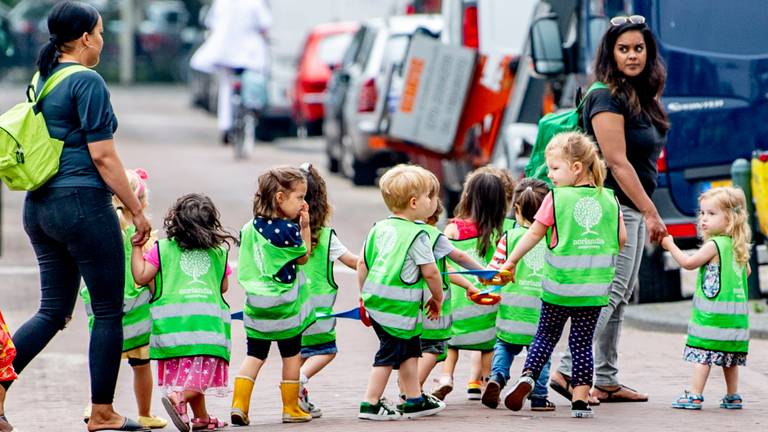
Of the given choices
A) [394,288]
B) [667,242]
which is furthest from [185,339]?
[667,242]

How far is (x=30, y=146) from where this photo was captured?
6.73 m

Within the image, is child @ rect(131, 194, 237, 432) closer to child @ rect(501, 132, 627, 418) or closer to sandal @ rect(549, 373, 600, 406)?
child @ rect(501, 132, 627, 418)

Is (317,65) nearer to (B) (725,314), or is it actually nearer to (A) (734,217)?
(A) (734,217)

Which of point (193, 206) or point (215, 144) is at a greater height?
point (193, 206)

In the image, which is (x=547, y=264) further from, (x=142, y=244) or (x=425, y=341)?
(x=142, y=244)

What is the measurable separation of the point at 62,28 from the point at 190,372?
1467mm

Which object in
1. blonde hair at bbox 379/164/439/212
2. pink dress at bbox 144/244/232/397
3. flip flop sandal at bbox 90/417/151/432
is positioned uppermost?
blonde hair at bbox 379/164/439/212

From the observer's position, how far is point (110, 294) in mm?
6871

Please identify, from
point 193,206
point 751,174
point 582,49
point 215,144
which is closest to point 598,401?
point 193,206

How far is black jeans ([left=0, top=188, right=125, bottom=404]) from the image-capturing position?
22.2ft

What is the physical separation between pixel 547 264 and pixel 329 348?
1.06 metres

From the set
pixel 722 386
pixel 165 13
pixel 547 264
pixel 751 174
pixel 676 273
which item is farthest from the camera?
pixel 165 13

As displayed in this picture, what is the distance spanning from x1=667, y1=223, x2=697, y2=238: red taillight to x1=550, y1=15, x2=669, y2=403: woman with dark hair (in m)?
2.94

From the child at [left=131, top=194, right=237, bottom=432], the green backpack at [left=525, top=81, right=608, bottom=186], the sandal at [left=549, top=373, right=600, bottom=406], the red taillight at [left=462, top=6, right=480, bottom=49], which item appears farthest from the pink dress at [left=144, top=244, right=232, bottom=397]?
the red taillight at [left=462, top=6, right=480, bottom=49]
